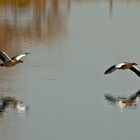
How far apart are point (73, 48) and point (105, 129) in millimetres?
9667

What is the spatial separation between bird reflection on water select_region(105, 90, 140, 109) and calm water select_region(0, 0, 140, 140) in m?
0.14

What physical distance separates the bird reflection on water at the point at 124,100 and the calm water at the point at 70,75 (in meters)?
0.14

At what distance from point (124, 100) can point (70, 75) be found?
2.63m

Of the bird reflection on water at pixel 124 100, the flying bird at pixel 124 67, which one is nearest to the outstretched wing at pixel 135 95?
the bird reflection on water at pixel 124 100

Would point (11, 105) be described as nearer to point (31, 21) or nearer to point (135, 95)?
point (135, 95)

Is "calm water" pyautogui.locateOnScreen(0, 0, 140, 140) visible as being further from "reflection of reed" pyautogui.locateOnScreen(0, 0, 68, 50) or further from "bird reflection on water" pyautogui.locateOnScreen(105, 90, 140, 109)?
"bird reflection on water" pyautogui.locateOnScreen(105, 90, 140, 109)

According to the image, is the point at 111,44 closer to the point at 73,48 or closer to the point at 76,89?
the point at 73,48

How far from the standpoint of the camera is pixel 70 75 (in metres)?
17.1

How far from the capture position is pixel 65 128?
1259 cm

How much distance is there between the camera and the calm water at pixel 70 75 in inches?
499

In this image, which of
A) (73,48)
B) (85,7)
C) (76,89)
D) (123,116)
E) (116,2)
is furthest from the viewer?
(116,2)

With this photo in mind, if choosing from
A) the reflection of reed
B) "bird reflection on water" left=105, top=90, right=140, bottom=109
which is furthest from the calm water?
"bird reflection on water" left=105, top=90, right=140, bottom=109

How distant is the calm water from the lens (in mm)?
12664


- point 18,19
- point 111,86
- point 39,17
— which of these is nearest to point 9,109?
point 111,86
